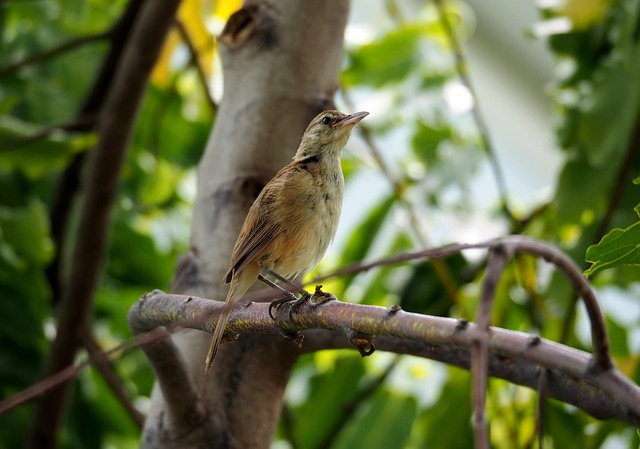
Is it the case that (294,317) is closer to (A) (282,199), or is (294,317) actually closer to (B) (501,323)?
(A) (282,199)

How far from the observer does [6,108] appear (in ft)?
10.2

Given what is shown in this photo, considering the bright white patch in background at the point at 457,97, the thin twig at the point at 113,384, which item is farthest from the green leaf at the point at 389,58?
the thin twig at the point at 113,384

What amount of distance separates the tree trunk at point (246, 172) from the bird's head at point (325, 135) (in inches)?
1.8

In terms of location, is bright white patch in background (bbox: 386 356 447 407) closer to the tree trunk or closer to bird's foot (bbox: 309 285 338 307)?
the tree trunk

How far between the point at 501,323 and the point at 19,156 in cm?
163

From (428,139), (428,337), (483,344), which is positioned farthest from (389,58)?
(483,344)

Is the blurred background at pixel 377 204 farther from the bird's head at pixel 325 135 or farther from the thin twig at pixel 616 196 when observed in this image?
the bird's head at pixel 325 135

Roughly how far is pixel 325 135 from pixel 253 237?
1.20 feet

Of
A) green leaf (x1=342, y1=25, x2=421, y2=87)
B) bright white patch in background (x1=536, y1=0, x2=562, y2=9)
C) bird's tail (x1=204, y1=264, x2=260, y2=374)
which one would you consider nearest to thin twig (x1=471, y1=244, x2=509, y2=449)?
bird's tail (x1=204, y1=264, x2=260, y2=374)

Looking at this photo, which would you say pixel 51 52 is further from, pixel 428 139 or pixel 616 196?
pixel 616 196

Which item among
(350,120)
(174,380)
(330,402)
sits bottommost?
(330,402)

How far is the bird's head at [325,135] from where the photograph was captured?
1.99 meters

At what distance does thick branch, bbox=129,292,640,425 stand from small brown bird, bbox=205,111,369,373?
0.18 meters

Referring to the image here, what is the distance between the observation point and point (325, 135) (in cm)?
201
